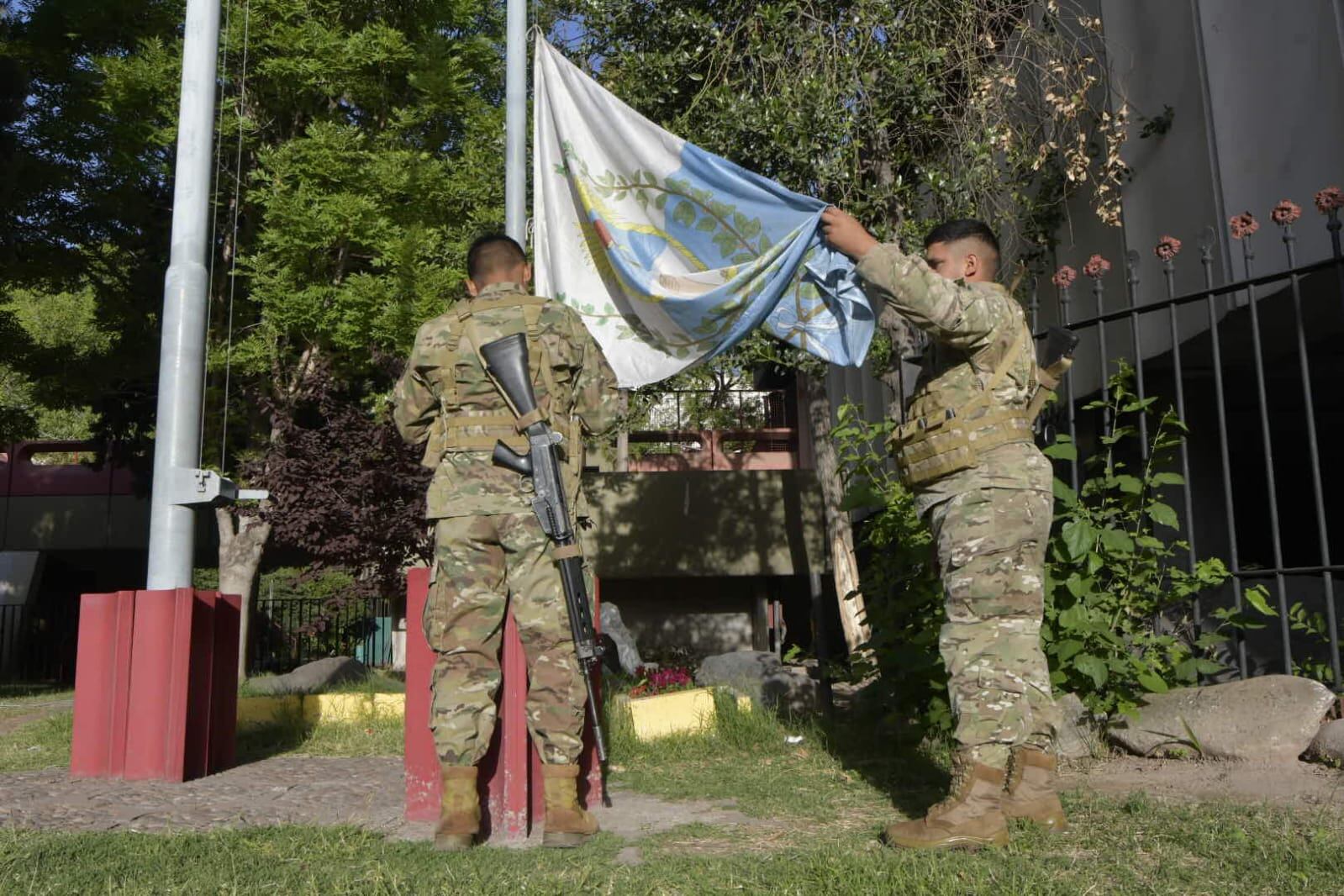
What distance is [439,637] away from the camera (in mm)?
3850

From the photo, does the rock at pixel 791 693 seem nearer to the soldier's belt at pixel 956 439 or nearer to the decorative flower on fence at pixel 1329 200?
the soldier's belt at pixel 956 439

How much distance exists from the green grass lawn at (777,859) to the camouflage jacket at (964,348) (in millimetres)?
1148

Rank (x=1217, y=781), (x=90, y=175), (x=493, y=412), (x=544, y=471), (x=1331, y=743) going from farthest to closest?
(x=90, y=175) → (x=1331, y=743) → (x=1217, y=781) → (x=493, y=412) → (x=544, y=471)

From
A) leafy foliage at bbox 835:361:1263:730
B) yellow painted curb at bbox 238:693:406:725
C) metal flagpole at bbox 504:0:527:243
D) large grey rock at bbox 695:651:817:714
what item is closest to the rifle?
metal flagpole at bbox 504:0:527:243

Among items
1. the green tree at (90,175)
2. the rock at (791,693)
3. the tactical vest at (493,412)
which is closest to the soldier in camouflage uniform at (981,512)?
the tactical vest at (493,412)

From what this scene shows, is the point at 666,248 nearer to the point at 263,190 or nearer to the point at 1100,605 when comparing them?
the point at 1100,605

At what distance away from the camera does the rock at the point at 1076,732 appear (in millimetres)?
4980

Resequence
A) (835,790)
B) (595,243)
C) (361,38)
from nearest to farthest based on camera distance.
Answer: (835,790) → (595,243) → (361,38)

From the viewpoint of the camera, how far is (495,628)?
A: 3889 millimetres

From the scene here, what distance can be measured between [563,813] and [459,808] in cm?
34

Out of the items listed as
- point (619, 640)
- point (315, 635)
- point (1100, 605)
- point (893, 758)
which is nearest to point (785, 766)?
point (893, 758)

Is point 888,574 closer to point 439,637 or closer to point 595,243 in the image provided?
point 595,243

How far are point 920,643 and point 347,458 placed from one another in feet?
25.0

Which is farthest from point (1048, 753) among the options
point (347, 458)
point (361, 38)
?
point (361, 38)
